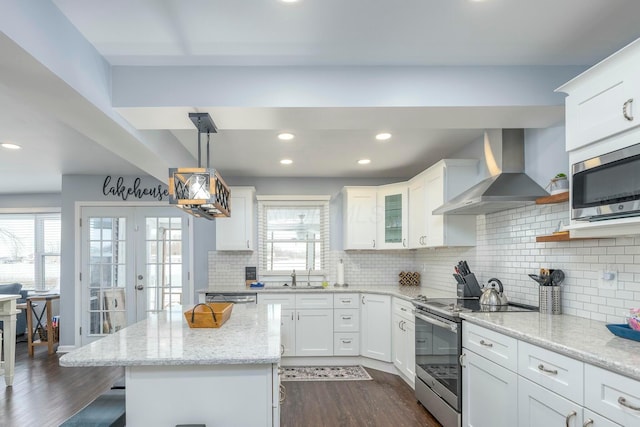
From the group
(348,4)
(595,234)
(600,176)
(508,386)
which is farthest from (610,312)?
(348,4)

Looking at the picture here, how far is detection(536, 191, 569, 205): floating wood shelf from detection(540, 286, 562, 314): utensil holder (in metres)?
0.58

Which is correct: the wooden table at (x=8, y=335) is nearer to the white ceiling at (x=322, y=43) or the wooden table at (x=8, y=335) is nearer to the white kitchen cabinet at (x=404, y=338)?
the white ceiling at (x=322, y=43)

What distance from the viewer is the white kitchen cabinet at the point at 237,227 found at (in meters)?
5.23

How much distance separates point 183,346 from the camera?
215 centimetres

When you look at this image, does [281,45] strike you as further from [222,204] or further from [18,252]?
[18,252]

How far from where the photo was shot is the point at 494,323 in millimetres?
2457

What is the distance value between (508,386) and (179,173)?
7.67 feet

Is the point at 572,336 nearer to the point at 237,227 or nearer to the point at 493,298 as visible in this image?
the point at 493,298

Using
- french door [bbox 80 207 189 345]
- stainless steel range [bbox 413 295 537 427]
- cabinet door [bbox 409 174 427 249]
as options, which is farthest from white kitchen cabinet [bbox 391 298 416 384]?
french door [bbox 80 207 189 345]

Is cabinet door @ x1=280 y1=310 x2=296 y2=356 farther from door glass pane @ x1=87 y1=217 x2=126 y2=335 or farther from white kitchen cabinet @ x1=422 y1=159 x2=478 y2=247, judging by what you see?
door glass pane @ x1=87 y1=217 x2=126 y2=335

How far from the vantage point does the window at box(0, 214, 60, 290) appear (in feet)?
24.6

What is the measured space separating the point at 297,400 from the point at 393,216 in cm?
244

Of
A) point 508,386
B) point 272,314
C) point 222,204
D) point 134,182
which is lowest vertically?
point 508,386

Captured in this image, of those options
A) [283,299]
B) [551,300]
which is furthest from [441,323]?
[283,299]
